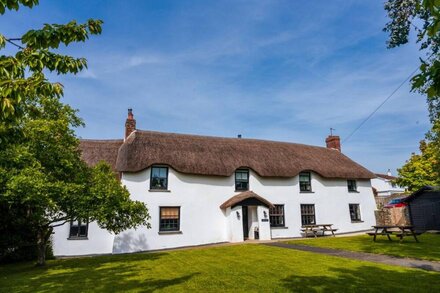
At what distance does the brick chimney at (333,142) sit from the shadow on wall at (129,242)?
71.7 feet

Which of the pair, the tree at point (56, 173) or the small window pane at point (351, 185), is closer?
the tree at point (56, 173)

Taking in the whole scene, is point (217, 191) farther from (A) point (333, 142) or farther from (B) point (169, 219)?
(A) point (333, 142)

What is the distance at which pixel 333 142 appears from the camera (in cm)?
3192

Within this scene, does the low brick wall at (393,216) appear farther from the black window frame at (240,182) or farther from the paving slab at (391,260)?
the paving slab at (391,260)

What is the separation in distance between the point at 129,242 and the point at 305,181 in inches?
570

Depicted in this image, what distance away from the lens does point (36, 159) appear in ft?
39.9

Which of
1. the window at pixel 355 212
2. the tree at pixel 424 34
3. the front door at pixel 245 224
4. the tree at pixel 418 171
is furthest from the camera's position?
the tree at pixel 418 171

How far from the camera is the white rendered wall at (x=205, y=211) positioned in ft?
61.7

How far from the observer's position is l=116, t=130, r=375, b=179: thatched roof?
20234 mm

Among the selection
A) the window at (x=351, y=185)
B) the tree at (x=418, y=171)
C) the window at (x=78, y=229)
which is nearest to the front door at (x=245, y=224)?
the window at (x=78, y=229)

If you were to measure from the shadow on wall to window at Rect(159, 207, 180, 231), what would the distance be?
4.42 feet

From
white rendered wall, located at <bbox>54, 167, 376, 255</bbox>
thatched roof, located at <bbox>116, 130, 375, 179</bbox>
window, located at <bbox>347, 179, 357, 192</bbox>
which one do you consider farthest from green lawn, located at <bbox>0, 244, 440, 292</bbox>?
window, located at <bbox>347, 179, 357, 192</bbox>

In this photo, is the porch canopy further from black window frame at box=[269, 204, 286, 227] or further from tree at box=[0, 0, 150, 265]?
tree at box=[0, 0, 150, 265]

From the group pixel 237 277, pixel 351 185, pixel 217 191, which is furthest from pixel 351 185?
pixel 237 277
